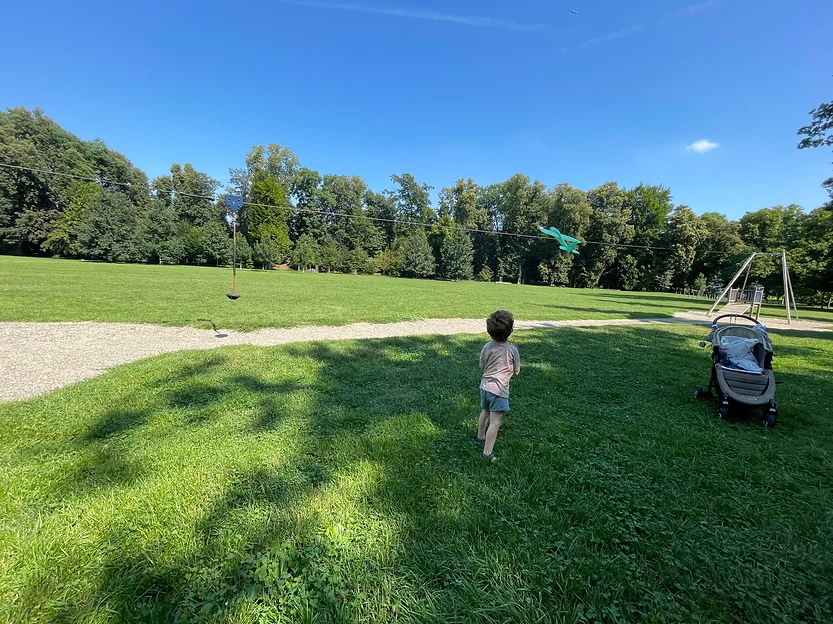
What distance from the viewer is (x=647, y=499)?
2.73 meters

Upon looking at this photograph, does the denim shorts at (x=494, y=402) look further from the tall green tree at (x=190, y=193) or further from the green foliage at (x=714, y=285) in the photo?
the tall green tree at (x=190, y=193)

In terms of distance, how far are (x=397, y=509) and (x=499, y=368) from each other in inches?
59.2

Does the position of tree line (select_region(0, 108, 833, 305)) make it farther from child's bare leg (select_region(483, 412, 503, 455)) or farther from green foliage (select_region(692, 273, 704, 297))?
child's bare leg (select_region(483, 412, 503, 455))

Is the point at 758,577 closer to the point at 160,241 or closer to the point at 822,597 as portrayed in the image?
the point at 822,597

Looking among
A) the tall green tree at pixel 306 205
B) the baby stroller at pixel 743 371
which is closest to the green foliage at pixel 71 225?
the tall green tree at pixel 306 205

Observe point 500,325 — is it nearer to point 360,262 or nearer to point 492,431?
point 492,431

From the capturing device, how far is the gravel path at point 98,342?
200 inches

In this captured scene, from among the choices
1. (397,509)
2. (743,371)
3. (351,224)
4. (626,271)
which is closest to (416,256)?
(351,224)

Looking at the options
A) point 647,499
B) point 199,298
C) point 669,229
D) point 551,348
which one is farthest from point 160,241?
point 669,229

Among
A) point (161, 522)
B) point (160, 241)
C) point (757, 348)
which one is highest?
point (160, 241)

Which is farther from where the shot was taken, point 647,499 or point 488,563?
point 647,499

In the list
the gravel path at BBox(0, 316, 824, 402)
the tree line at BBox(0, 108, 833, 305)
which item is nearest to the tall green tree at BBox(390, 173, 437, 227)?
the tree line at BBox(0, 108, 833, 305)

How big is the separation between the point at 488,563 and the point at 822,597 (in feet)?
6.10

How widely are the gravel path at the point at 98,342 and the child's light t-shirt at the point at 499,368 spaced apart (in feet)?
18.8
